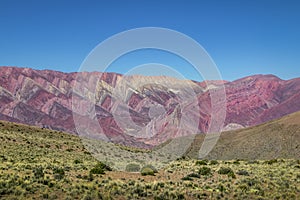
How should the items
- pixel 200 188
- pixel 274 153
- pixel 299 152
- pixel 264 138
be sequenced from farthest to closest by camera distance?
pixel 264 138
pixel 274 153
pixel 299 152
pixel 200 188

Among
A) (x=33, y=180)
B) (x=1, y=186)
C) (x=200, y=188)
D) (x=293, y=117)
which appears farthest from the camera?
(x=293, y=117)

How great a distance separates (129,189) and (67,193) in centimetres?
418

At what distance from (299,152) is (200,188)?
5032 cm

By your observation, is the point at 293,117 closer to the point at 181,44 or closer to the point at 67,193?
the point at 181,44

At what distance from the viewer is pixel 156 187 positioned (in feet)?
72.3

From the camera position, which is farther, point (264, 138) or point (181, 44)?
point (264, 138)

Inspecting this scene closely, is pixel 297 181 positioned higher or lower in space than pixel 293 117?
lower

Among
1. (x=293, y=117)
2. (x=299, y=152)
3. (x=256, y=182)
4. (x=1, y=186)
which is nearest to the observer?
(x=1, y=186)

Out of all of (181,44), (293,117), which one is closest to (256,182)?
(181,44)

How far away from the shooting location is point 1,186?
18.6m

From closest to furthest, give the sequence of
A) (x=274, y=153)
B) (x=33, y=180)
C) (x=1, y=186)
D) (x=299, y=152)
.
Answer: (x=1, y=186)
(x=33, y=180)
(x=299, y=152)
(x=274, y=153)

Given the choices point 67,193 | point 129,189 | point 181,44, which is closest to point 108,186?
point 129,189

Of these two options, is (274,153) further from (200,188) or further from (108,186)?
(108,186)

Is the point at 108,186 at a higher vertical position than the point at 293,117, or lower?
lower
